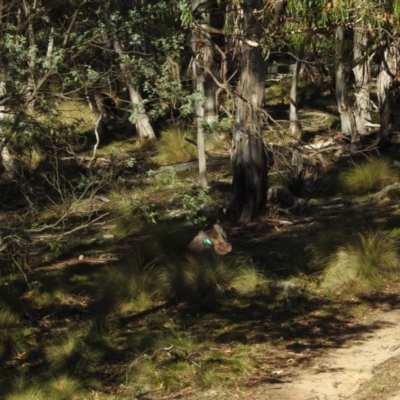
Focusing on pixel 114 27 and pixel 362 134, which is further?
pixel 362 134

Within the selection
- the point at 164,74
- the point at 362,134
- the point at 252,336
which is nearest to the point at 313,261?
the point at 252,336

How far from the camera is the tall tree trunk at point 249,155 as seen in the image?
15172 mm

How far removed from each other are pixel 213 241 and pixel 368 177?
4.63 meters

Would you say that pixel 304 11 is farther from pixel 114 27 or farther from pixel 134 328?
pixel 134 328

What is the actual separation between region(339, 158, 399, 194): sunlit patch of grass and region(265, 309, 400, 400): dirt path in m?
6.82

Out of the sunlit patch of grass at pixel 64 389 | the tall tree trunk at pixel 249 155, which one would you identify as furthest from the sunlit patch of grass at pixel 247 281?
the sunlit patch of grass at pixel 64 389

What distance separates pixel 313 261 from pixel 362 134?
9.70m

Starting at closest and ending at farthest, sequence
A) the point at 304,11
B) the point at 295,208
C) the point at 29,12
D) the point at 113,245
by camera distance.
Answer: the point at 29,12
the point at 304,11
the point at 113,245
the point at 295,208

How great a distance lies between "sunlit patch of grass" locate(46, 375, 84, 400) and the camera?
930cm

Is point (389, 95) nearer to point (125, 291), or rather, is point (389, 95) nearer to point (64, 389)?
point (125, 291)

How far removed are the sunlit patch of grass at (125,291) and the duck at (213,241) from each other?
4.37ft

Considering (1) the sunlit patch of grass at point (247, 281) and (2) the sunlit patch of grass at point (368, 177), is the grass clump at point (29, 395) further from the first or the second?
(2) the sunlit patch of grass at point (368, 177)

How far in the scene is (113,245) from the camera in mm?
15336

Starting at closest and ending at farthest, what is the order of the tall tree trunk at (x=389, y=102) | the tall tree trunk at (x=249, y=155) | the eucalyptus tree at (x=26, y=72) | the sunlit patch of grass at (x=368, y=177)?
the eucalyptus tree at (x=26, y=72) → the tall tree trunk at (x=249, y=155) → the sunlit patch of grass at (x=368, y=177) → the tall tree trunk at (x=389, y=102)
